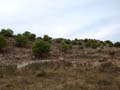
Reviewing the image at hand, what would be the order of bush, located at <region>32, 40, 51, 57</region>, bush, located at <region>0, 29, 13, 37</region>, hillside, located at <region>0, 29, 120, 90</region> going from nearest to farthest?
hillside, located at <region>0, 29, 120, 90</region> → bush, located at <region>32, 40, 51, 57</region> → bush, located at <region>0, 29, 13, 37</region>

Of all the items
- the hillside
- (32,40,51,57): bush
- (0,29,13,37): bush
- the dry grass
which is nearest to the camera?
the dry grass

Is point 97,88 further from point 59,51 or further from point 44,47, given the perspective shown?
point 59,51

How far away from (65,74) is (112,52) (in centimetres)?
1134

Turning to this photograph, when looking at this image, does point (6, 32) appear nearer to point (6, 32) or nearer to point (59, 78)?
point (6, 32)

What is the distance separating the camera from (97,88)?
15.8 meters

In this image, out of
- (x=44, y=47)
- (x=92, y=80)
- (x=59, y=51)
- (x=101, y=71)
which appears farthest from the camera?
(x=59, y=51)

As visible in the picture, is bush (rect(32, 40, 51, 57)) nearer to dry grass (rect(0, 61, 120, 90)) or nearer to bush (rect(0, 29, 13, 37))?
dry grass (rect(0, 61, 120, 90))

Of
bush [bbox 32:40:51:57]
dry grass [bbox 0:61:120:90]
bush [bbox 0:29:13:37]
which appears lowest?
dry grass [bbox 0:61:120:90]

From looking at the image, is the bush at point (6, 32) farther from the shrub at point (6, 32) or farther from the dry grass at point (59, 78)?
the dry grass at point (59, 78)

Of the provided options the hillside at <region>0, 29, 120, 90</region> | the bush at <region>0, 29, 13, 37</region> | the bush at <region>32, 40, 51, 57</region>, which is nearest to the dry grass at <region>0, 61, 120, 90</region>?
the hillside at <region>0, 29, 120, 90</region>

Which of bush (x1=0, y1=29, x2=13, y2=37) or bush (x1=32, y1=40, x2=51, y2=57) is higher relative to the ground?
bush (x1=0, y1=29, x2=13, y2=37)

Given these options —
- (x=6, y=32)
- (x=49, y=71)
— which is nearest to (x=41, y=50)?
(x=49, y=71)

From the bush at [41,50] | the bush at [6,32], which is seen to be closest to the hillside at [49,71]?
the bush at [41,50]

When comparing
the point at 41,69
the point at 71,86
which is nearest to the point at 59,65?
the point at 41,69
